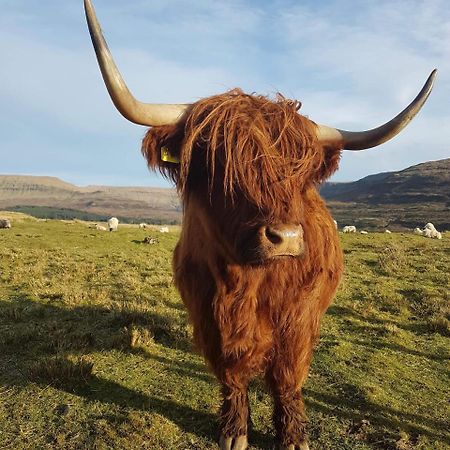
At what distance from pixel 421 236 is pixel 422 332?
522 inches

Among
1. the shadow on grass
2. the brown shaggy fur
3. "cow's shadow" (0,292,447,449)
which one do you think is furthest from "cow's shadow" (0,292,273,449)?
the shadow on grass

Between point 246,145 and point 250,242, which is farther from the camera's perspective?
point 246,145

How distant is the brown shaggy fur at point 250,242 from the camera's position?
9.21 ft

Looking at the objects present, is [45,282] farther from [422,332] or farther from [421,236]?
[421,236]

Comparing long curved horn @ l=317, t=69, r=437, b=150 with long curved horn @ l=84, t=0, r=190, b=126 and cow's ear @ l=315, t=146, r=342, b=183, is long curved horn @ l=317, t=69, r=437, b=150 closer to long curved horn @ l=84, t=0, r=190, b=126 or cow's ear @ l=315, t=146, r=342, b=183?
cow's ear @ l=315, t=146, r=342, b=183

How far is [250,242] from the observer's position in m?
2.65

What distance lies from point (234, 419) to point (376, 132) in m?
2.78

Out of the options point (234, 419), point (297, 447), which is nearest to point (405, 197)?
point (297, 447)

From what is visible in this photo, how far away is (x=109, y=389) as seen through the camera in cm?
456

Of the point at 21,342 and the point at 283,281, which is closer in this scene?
the point at 283,281

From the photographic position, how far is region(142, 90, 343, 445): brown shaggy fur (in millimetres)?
2809

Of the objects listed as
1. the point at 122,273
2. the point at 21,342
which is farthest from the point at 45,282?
the point at 21,342

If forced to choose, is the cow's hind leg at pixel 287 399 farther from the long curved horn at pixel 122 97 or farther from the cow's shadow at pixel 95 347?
the long curved horn at pixel 122 97

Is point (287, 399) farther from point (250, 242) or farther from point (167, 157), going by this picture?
point (167, 157)
